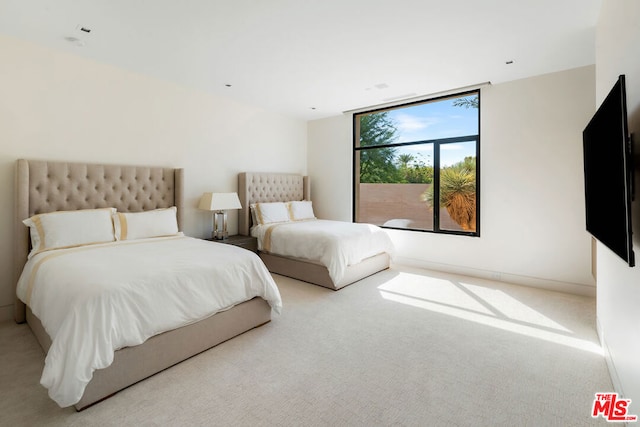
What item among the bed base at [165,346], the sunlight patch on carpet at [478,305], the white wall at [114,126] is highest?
the white wall at [114,126]

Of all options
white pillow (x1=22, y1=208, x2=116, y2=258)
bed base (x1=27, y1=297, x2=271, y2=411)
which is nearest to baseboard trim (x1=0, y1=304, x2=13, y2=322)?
bed base (x1=27, y1=297, x2=271, y2=411)

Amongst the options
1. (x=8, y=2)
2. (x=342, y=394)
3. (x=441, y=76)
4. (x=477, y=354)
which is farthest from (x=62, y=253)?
(x=441, y=76)

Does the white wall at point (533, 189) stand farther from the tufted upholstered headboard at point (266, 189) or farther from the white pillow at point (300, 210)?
the tufted upholstered headboard at point (266, 189)

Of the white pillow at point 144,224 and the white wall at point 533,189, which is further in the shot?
the white wall at point 533,189

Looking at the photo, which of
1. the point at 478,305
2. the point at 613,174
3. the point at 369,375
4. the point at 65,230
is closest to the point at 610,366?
the point at 478,305

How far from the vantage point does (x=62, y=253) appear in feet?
8.65

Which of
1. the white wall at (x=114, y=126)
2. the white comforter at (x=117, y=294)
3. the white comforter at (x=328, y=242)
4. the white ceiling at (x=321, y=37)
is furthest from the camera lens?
the white comforter at (x=328, y=242)

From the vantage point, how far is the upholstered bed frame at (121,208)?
1921mm

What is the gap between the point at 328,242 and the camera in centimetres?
384

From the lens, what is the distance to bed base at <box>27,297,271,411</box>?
5.95 feet

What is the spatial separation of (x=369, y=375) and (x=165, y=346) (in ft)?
4.61

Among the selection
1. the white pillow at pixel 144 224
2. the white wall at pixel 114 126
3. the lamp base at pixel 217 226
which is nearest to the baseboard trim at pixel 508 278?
the lamp base at pixel 217 226

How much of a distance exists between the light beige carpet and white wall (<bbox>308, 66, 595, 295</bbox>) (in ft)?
2.58

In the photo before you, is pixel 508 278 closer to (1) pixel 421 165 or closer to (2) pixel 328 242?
(1) pixel 421 165
